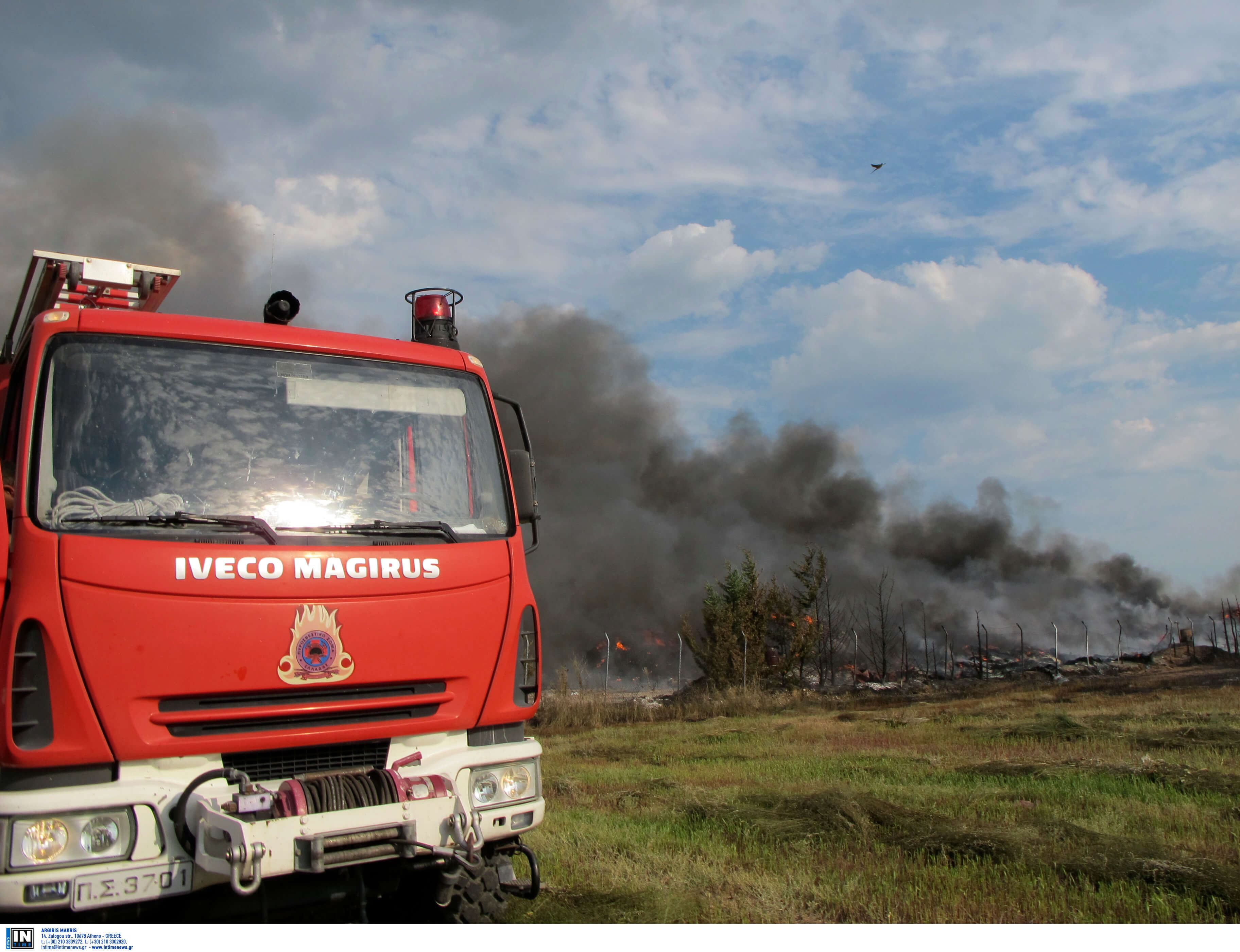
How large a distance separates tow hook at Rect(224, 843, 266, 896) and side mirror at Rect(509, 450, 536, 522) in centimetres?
187

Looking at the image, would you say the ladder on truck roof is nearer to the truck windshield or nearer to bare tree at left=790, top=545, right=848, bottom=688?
the truck windshield

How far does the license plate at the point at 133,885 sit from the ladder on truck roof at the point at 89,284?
3.42 meters

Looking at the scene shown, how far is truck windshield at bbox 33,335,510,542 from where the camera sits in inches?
136

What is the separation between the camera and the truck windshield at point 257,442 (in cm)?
345

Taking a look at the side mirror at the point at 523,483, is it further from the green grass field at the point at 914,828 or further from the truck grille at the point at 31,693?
the truck grille at the point at 31,693

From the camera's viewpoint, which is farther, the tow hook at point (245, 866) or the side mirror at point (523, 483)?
the side mirror at point (523, 483)

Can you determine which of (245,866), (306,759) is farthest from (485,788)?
(245,866)

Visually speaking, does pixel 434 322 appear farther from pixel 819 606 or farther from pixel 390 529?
pixel 819 606

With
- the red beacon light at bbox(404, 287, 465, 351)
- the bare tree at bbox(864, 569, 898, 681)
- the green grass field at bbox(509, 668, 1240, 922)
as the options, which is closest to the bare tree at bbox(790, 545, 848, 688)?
the bare tree at bbox(864, 569, 898, 681)

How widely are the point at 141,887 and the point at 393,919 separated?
4.15 ft

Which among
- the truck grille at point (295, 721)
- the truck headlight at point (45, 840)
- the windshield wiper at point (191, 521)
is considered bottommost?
the truck headlight at point (45, 840)

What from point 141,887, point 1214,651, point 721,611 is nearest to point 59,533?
point 141,887

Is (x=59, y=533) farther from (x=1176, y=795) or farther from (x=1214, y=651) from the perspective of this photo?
→ (x=1214, y=651)

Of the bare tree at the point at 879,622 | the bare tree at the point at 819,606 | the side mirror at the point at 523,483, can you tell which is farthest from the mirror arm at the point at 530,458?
the bare tree at the point at 879,622
